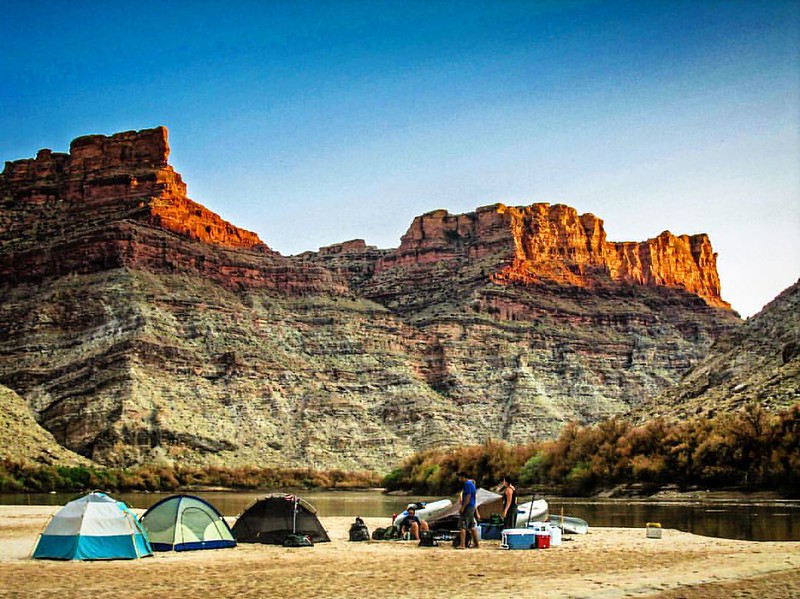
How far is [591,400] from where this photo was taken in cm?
14312

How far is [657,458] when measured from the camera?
54.5 m

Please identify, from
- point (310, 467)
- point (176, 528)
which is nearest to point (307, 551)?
point (176, 528)

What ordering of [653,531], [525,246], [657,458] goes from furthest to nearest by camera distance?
[525,246]
[657,458]
[653,531]

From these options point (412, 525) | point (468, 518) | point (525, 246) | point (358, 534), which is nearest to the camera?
point (468, 518)

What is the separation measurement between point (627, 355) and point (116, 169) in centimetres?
8622

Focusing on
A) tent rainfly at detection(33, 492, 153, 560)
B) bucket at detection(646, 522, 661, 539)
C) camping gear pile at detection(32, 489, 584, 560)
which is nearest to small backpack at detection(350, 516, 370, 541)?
camping gear pile at detection(32, 489, 584, 560)

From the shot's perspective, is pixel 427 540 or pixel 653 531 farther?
pixel 653 531

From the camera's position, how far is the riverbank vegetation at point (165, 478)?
83.1 meters

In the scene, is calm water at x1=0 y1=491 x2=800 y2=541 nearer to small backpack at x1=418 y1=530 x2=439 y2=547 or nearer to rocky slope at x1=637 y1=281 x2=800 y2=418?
small backpack at x1=418 y1=530 x2=439 y2=547

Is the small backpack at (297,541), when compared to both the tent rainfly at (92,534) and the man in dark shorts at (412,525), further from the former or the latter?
the tent rainfly at (92,534)

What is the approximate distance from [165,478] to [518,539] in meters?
72.7

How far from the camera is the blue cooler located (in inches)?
1012

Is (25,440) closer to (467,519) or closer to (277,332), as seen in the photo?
(277,332)

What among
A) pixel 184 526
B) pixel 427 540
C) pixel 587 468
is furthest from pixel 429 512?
pixel 587 468
